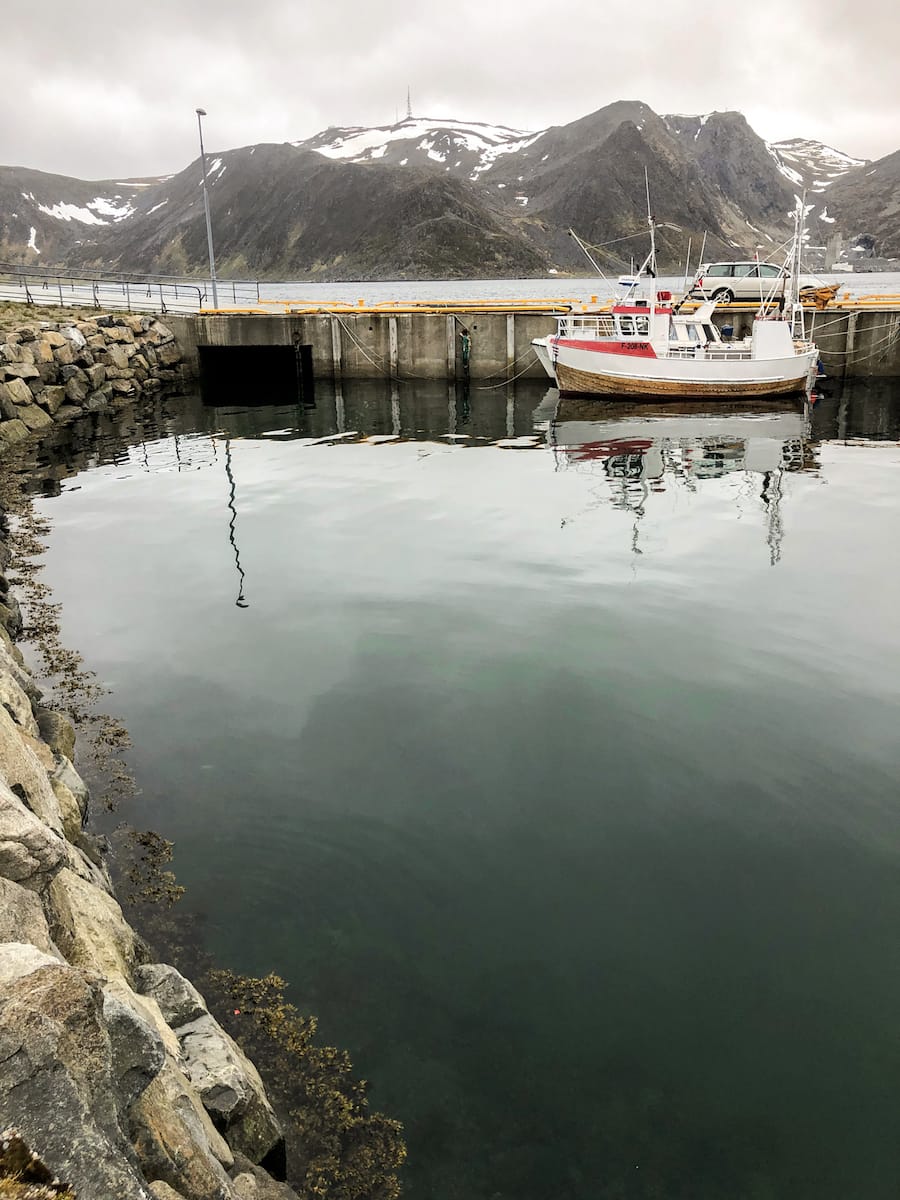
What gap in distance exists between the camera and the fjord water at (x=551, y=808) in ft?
16.3

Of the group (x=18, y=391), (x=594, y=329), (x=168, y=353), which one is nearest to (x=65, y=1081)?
(x=18, y=391)

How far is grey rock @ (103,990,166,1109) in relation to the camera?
120 inches

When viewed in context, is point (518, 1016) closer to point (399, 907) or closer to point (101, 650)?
point (399, 907)

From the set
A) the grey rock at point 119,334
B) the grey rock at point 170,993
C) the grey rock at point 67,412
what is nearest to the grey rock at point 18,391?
the grey rock at point 67,412

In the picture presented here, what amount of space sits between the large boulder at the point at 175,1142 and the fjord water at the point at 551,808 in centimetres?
157

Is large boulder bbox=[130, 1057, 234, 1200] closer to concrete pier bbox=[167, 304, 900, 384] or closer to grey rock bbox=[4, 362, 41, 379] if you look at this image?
grey rock bbox=[4, 362, 41, 379]

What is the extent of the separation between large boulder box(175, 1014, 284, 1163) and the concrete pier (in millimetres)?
37984

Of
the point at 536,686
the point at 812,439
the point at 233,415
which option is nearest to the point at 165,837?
the point at 536,686

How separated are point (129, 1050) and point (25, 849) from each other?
1503mm

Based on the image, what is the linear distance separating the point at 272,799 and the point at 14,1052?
18.5 feet

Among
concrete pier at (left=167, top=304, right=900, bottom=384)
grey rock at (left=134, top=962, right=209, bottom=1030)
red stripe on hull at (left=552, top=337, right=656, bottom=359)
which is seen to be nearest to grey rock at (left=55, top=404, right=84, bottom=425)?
concrete pier at (left=167, top=304, right=900, bottom=384)

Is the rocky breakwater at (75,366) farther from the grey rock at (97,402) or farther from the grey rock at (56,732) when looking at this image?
the grey rock at (56,732)

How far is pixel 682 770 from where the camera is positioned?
8.40 meters

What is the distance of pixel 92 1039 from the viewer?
8.95 feet
